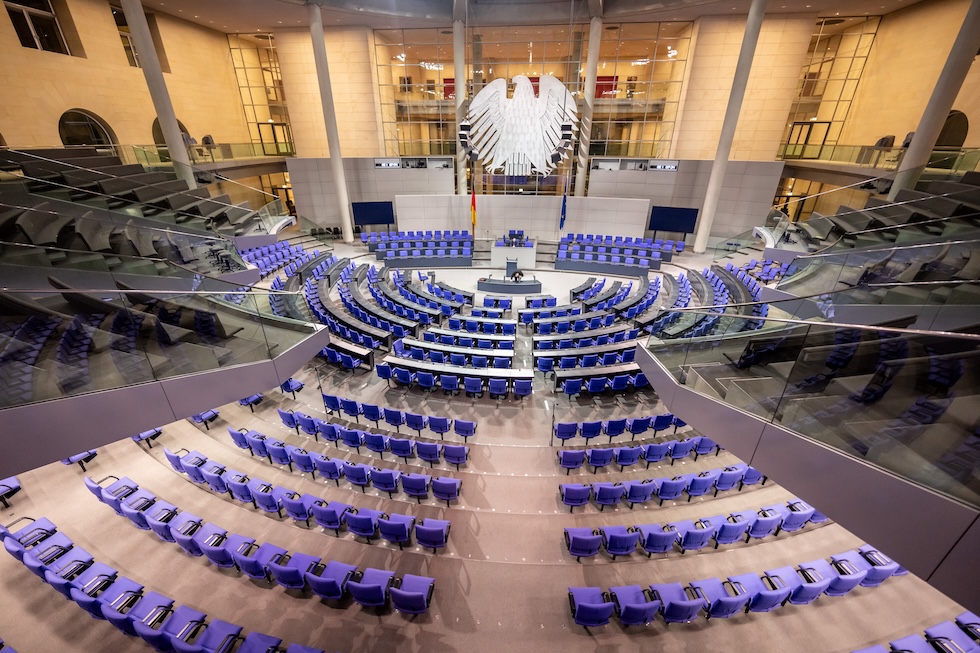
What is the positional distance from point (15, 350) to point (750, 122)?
2880 centimetres

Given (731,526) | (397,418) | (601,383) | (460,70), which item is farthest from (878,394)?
(460,70)

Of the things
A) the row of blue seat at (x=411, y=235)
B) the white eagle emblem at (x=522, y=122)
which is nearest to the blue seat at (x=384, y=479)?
the white eagle emblem at (x=522, y=122)

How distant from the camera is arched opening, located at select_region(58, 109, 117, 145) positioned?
52.6ft

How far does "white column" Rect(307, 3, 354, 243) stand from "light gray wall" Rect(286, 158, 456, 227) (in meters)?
0.77

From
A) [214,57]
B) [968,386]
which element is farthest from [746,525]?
[214,57]

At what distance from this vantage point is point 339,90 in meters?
23.2

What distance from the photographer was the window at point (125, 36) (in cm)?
1789

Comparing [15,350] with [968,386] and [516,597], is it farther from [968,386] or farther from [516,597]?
[968,386]

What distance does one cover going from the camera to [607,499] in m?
7.00

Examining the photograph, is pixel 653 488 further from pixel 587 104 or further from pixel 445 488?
pixel 587 104

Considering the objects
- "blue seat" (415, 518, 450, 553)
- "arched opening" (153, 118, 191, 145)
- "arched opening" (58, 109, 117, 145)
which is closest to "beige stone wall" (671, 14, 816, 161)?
"blue seat" (415, 518, 450, 553)

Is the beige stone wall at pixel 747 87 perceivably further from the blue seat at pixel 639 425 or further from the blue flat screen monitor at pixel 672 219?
the blue seat at pixel 639 425

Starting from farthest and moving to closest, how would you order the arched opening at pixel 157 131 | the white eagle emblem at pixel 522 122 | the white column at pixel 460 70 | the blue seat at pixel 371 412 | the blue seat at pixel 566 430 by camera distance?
the white column at pixel 460 70, the arched opening at pixel 157 131, the white eagle emblem at pixel 522 122, the blue seat at pixel 371 412, the blue seat at pixel 566 430

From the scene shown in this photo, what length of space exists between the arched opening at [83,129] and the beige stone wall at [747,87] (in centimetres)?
2923
